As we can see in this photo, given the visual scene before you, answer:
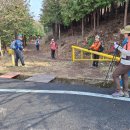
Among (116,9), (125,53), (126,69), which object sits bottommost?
(126,69)

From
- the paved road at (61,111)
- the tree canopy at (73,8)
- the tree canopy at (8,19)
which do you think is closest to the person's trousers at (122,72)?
the paved road at (61,111)

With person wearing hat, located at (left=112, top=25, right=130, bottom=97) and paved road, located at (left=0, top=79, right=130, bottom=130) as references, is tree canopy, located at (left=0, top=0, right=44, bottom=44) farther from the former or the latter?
person wearing hat, located at (left=112, top=25, right=130, bottom=97)

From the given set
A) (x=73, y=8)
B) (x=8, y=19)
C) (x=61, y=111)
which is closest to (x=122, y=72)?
(x=61, y=111)

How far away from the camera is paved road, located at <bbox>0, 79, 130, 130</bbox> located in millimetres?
4121

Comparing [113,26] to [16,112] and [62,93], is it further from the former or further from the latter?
[16,112]

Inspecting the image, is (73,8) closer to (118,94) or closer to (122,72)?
(122,72)

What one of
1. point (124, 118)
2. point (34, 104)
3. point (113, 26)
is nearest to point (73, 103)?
point (34, 104)

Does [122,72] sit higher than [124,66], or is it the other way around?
[124,66]

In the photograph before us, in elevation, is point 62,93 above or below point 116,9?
below

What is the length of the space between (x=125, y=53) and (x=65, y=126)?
231 cm

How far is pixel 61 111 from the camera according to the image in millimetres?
4734

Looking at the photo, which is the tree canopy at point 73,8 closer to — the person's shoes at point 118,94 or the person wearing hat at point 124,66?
the person wearing hat at point 124,66

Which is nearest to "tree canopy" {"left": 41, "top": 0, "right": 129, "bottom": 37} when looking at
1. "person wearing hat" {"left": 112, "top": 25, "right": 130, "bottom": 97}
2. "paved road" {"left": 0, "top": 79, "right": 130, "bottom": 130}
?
"person wearing hat" {"left": 112, "top": 25, "right": 130, "bottom": 97}

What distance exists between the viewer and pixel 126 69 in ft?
18.2
